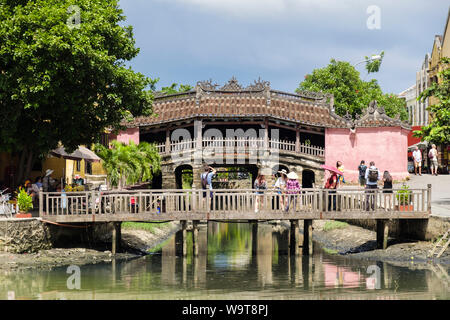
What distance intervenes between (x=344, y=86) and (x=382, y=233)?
31.9 meters

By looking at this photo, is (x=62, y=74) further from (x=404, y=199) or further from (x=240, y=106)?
(x=240, y=106)

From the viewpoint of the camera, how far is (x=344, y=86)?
5262 centimetres

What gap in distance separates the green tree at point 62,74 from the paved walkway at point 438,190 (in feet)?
38.8

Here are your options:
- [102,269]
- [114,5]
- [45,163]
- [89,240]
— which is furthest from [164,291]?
[45,163]

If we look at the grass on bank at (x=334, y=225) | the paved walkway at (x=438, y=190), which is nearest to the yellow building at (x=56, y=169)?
the grass on bank at (x=334, y=225)

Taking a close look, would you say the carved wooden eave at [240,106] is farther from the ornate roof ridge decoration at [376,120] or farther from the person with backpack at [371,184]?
the person with backpack at [371,184]

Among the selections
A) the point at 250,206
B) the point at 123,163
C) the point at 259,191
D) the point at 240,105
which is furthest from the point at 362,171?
the point at 123,163

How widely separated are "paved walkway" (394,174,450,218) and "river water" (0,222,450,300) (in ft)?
12.1

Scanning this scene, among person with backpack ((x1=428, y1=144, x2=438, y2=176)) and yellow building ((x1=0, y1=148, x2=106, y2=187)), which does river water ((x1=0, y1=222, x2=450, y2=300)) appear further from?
person with backpack ((x1=428, y1=144, x2=438, y2=176))

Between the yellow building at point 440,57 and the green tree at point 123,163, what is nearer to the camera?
the green tree at point 123,163

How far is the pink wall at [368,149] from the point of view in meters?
37.9

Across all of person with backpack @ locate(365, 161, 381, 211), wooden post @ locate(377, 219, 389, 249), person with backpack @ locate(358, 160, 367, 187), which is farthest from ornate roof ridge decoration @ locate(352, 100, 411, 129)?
person with backpack @ locate(365, 161, 381, 211)
